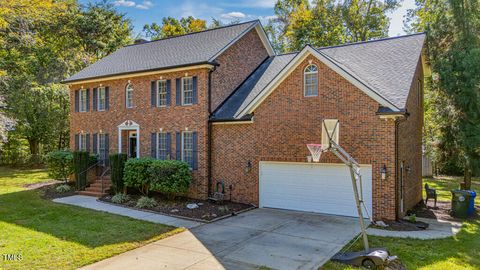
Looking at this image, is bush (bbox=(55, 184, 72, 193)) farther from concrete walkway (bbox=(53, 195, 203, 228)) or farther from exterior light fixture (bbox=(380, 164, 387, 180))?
exterior light fixture (bbox=(380, 164, 387, 180))

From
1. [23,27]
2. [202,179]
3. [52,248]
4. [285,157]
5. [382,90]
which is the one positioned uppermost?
[23,27]

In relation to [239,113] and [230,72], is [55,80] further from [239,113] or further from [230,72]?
[239,113]

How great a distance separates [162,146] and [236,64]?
5217 millimetres

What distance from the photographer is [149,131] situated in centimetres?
1655

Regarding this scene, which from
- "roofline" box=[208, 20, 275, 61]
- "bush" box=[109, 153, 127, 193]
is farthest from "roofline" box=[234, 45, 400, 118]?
"bush" box=[109, 153, 127, 193]

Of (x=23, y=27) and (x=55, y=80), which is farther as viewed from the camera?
(x=55, y=80)

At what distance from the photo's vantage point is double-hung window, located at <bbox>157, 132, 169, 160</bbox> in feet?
52.9

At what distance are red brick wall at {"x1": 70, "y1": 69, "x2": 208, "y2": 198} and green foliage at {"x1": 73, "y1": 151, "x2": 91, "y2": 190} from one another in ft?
4.78

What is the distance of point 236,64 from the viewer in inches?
655

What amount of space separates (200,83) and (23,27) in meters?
7.97

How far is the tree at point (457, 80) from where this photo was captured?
1434cm

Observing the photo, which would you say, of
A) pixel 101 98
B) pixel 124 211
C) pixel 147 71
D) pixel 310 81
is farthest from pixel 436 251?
pixel 101 98

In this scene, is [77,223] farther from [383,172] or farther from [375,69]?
[375,69]

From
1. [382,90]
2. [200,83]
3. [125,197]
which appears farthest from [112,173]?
[382,90]
